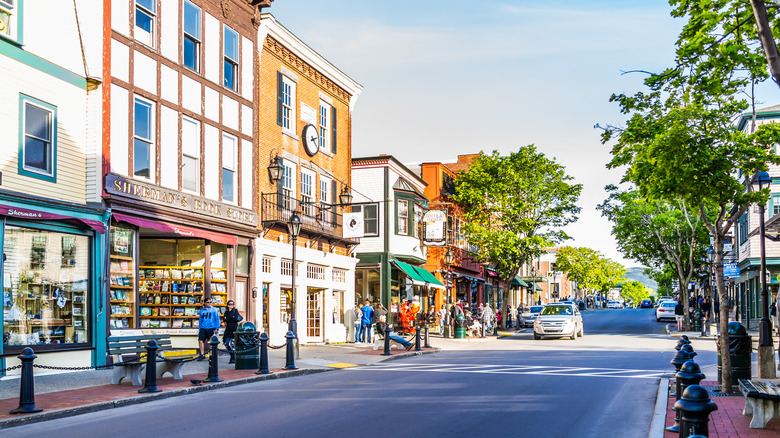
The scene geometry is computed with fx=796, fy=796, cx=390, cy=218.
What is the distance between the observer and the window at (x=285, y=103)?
91.1 feet

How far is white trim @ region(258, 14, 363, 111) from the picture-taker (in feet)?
86.9

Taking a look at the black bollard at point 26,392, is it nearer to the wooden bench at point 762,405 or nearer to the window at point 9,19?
the window at point 9,19

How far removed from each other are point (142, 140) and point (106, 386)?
761 cm

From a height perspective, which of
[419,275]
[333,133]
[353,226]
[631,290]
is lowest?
[631,290]

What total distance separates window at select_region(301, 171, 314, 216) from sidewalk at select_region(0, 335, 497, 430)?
7.41 m

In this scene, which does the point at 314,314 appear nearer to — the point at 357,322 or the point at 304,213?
the point at 357,322

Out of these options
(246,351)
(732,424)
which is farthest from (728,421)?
(246,351)

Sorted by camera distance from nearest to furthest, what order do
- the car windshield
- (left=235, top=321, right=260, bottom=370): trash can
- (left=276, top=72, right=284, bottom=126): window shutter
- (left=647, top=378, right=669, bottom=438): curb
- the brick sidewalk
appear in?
the brick sidewalk < (left=647, top=378, right=669, bottom=438): curb < (left=235, top=321, right=260, bottom=370): trash can < (left=276, top=72, right=284, bottom=126): window shutter < the car windshield

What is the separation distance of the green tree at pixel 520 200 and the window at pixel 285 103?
1717cm

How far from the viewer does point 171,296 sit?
22516mm

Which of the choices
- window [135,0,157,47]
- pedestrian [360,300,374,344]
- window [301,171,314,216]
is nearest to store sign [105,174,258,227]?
window [135,0,157,47]

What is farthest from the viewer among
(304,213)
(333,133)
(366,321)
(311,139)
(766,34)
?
(333,133)

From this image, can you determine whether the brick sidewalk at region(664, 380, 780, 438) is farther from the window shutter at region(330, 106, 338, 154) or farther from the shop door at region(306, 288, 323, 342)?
the window shutter at region(330, 106, 338, 154)

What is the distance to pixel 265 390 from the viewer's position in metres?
14.9
